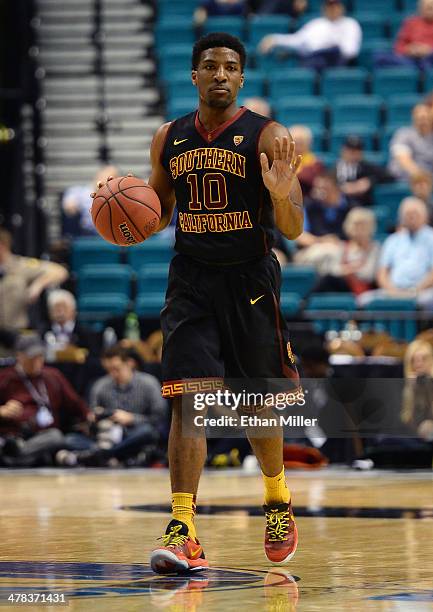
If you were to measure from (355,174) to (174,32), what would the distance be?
4.17 metres

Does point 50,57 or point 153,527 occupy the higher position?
point 50,57

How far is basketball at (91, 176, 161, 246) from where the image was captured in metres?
5.63

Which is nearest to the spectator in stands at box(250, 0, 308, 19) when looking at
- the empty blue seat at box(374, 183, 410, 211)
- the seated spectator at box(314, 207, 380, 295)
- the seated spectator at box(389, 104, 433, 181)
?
the seated spectator at box(389, 104, 433, 181)

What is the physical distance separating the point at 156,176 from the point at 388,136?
11.6m

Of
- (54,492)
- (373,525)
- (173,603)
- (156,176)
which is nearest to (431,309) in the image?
(54,492)

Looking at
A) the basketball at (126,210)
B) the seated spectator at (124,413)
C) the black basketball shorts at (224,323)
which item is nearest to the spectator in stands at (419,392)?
the seated spectator at (124,413)

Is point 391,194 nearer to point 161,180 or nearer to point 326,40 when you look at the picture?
point 326,40

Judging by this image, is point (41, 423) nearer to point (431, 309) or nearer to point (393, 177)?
point (431, 309)

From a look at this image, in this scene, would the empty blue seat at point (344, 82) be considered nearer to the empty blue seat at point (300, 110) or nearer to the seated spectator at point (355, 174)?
the empty blue seat at point (300, 110)

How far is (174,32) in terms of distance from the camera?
1877 centimetres

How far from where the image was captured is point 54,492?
9.58 m

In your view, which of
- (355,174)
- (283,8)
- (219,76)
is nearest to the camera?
(219,76)

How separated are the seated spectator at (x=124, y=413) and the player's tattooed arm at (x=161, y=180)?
6.41 metres

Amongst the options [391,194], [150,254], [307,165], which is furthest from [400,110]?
[150,254]
